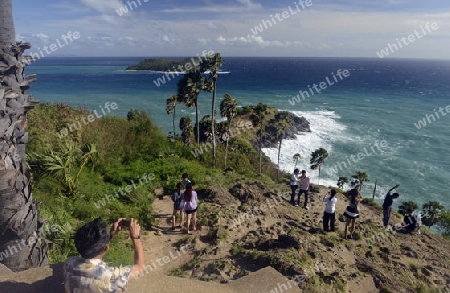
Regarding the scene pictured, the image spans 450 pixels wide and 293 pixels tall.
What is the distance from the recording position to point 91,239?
10.1 ft

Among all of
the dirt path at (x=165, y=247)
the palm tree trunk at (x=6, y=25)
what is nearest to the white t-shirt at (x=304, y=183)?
the dirt path at (x=165, y=247)

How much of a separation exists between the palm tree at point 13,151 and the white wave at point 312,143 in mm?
35584

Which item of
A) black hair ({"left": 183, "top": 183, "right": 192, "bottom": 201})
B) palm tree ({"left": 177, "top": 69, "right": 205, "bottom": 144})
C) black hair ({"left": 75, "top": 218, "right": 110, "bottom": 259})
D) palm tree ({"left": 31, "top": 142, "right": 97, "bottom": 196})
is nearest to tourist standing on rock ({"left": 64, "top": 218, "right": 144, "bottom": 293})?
black hair ({"left": 75, "top": 218, "right": 110, "bottom": 259})

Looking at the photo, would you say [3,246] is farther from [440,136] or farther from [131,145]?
[440,136]

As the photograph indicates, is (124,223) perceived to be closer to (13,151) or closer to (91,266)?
(91,266)

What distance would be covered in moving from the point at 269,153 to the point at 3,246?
45684 mm

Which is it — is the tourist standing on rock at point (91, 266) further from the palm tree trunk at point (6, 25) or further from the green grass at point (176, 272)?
the green grass at point (176, 272)

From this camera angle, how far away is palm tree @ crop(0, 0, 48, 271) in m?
4.80

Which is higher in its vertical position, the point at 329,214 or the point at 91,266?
the point at 91,266

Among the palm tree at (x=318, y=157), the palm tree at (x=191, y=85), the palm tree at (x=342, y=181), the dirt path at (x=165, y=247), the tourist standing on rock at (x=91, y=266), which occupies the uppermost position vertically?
the palm tree at (x=191, y=85)

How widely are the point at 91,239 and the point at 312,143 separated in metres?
51.9

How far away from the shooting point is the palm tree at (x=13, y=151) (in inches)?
189

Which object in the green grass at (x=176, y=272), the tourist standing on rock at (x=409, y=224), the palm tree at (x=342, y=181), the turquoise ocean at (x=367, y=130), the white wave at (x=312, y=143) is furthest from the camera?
the white wave at (x=312, y=143)

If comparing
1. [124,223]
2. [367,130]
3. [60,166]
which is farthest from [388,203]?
[367,130]
